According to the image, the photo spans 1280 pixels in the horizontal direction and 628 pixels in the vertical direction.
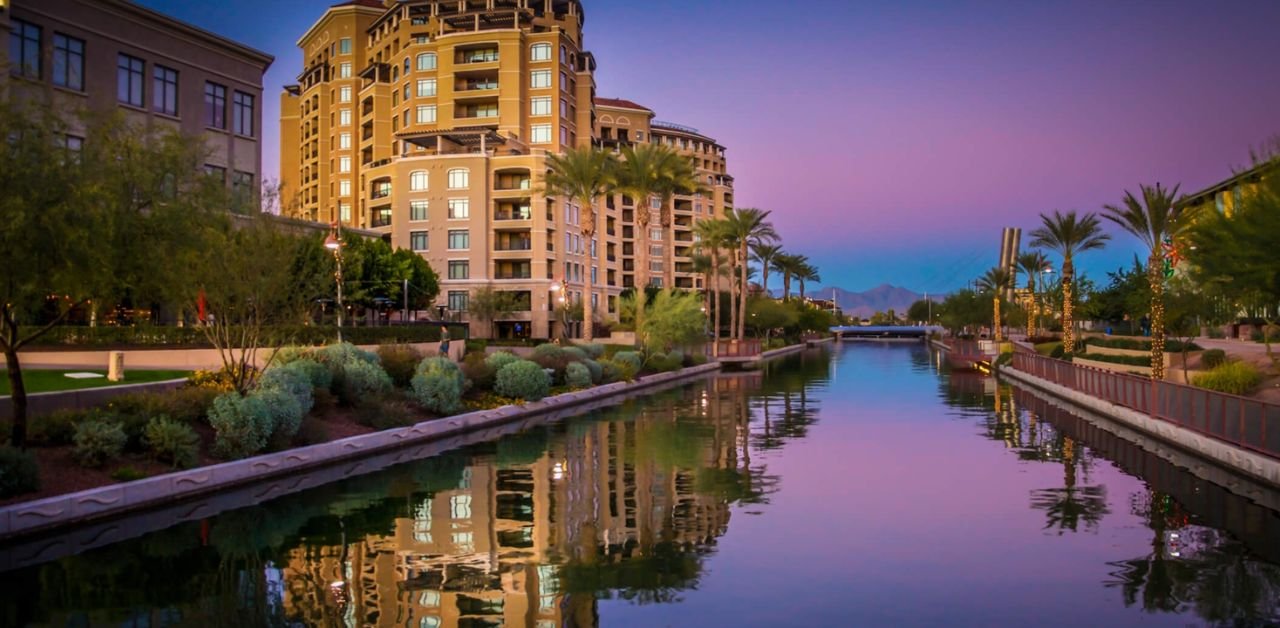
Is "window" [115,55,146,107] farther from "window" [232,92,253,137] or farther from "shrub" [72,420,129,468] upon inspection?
"shrub" [72,420,129,468]

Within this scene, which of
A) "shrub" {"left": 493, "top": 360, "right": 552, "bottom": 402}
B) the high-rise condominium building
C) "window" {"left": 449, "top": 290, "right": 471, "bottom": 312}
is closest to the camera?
"shrub" {"left": 493, "top": 360, "right": 552, "bottom": 402}

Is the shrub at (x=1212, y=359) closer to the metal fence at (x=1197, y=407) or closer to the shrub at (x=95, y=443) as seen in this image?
the metal fence at (x=1197, y=407)

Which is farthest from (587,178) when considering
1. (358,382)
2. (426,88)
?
(426,88)

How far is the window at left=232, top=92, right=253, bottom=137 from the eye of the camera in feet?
157

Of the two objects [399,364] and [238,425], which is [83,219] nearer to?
[238,425]

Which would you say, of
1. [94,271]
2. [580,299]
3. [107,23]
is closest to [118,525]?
[94,271]

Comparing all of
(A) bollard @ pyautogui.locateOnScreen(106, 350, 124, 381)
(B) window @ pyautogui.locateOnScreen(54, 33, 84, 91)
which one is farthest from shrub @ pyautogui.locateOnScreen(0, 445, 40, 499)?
(B) window @ pyautogui.locateOnScreen(54, 33, 84, 91)

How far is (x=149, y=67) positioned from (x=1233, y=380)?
43.8 meters

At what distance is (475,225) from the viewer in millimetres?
83688

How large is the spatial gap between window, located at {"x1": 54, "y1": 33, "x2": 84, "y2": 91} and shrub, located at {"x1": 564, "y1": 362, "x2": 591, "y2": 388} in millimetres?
22398

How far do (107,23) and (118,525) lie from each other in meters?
33.4

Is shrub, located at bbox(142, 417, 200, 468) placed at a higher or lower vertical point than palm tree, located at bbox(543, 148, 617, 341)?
lower

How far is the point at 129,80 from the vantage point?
4172cm

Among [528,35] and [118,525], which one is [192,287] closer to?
[118,525]
